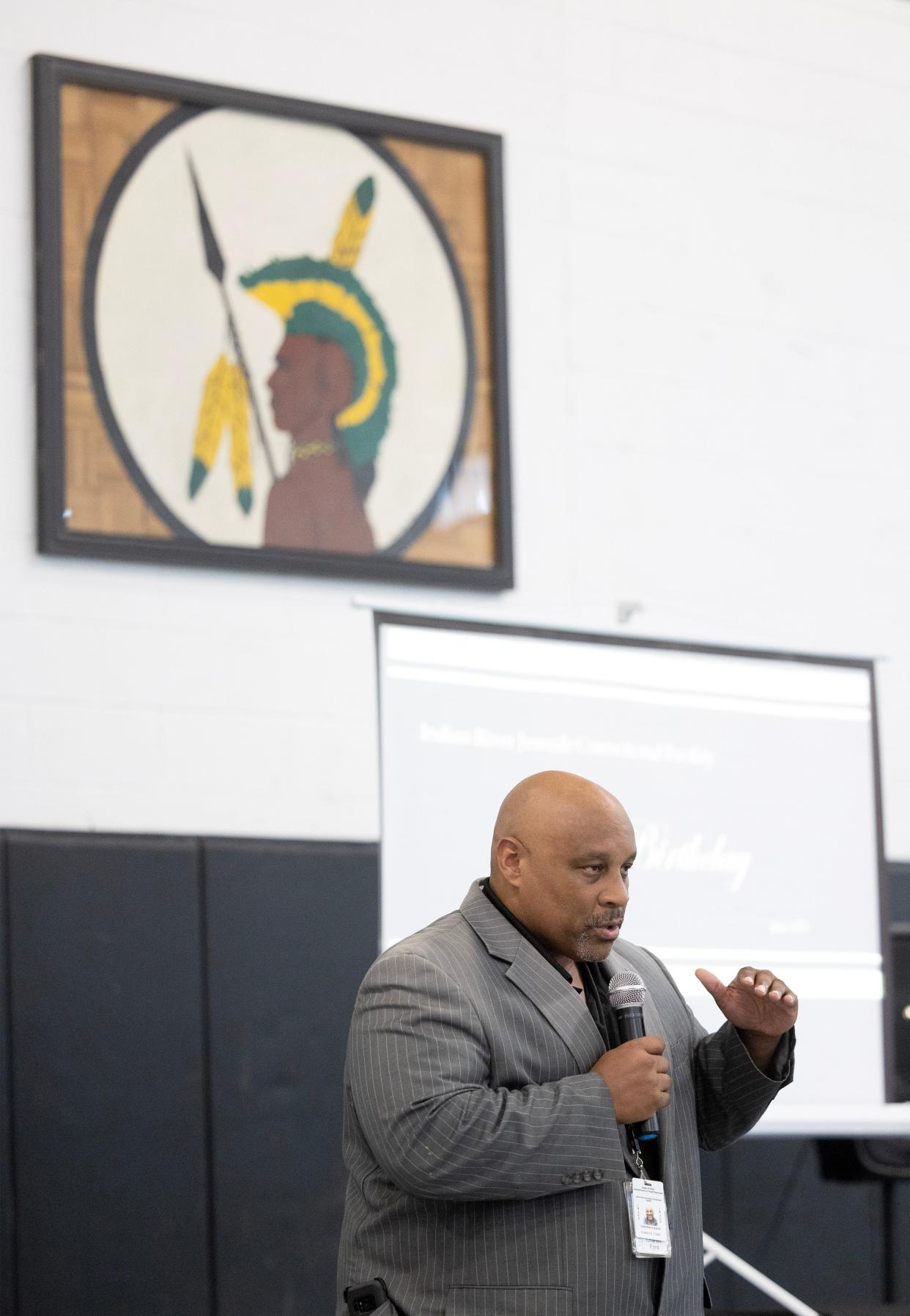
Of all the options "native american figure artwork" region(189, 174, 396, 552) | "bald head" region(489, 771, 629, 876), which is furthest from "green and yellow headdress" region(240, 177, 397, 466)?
"bald head" region(489, 771, 629, 876)

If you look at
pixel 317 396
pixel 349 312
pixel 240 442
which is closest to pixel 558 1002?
pixel 240 442

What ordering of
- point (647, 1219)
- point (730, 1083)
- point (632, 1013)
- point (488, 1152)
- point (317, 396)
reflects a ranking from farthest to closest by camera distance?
1. point (317, 396)
2. point (730, 1083)
3. point (632, 1013)
4. point (647, 1219)
5. point (488, 1152)

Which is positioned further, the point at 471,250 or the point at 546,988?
the point at 471,250

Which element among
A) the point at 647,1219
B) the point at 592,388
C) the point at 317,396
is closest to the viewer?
the point at 647,1219

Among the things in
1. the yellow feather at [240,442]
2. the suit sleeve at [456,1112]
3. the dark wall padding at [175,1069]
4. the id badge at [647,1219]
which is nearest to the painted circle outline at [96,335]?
the yellow feather at [240,442]

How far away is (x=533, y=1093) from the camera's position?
211 centimetres

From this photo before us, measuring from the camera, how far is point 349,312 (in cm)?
427

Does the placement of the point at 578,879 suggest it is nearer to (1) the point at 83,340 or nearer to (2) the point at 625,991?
(2) the point at 625,991

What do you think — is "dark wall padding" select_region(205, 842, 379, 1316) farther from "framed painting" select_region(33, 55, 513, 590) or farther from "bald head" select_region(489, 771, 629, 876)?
"bald head" select_region(489, 771, 629, 876)

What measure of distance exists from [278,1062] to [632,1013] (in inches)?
69.1

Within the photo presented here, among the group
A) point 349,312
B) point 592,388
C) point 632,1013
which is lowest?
point 632,1013

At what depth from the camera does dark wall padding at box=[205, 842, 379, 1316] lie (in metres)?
3.75

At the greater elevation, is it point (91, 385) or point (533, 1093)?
point (91, 385)

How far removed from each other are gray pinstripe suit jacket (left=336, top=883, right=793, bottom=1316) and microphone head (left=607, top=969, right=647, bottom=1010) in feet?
0.15
